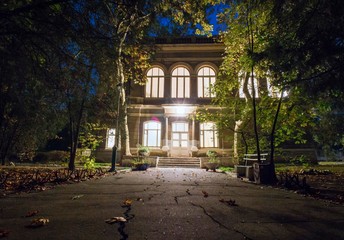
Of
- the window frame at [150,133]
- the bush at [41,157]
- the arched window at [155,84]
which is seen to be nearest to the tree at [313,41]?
the window frame at [150,133]

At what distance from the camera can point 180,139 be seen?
24266mm

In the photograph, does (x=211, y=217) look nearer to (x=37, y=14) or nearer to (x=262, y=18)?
(x=37, y=14)

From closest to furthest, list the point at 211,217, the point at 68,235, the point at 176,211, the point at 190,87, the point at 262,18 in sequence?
the point at 68,235, the point at 211,217, the point at 176,211, the point at 262,18, the point at 190,87

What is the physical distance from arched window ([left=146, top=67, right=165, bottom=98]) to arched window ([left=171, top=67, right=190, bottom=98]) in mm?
1344

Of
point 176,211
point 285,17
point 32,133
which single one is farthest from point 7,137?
point 285,17

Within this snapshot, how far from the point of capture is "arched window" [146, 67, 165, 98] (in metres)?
25.8

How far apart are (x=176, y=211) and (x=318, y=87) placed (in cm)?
459

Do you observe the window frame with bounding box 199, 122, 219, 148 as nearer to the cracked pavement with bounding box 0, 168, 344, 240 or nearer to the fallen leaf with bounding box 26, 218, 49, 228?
the cracked pavement with bounding box 0, 168, 344, 240

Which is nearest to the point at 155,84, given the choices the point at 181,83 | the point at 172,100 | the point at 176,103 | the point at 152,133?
the point at 172,100

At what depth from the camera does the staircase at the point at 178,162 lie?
2011 cm

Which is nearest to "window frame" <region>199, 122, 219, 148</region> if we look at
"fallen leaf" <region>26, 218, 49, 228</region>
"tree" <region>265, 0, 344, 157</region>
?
"tree" <region>265, 0, 344, 157</region>

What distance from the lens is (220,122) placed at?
41.0 feet

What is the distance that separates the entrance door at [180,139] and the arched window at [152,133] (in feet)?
5.19

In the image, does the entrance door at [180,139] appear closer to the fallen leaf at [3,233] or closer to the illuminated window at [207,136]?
the illuminated window at [207,136]
